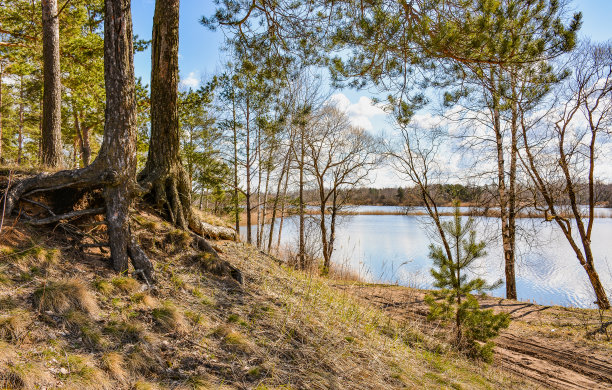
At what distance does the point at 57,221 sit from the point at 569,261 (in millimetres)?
19431

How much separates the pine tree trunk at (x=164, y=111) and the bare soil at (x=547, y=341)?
444 centimetres

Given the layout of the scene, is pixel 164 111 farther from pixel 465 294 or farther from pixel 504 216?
pixel 504 216

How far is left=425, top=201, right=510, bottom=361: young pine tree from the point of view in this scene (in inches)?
180

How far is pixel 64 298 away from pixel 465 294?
4795 mm

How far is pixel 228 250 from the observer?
5438mm

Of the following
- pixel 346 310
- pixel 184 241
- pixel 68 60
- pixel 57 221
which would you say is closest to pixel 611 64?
pixel 346 310

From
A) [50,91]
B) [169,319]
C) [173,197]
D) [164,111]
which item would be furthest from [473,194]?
[50,91]

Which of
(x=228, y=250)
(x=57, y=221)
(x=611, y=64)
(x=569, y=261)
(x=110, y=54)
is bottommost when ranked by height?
(x=569, y=261)

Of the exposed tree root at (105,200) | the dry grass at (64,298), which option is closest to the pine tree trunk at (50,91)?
the exposed tree root at (105,200)

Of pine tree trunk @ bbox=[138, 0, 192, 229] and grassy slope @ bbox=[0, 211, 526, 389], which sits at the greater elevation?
pine tree trunk @ bbox=[138, 0, 192, 229]

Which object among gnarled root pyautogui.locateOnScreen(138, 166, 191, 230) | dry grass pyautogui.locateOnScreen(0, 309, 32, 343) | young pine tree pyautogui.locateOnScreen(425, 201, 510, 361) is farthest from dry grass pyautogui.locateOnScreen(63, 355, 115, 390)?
young pine tree pyautogui.locateOnScreen(425, 201, 510, 361)

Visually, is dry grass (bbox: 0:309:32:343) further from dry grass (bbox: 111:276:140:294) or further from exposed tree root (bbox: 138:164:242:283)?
exposed tree root (bbox: 138:164:242:283)

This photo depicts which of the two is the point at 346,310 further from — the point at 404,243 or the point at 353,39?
the point at 404,243

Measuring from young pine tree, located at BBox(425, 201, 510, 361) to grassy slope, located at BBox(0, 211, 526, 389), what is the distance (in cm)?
51
